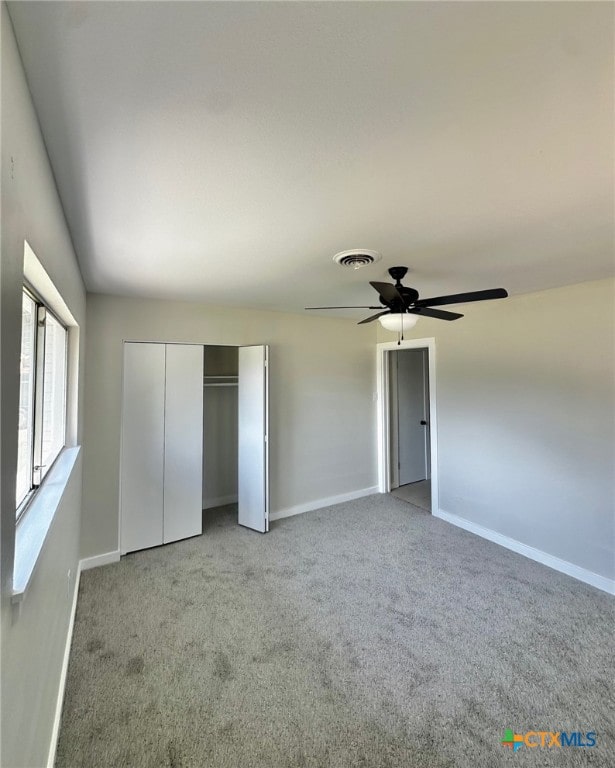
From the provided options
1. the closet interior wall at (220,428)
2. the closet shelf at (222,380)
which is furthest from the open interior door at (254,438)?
the closet interior wall at (220,428)

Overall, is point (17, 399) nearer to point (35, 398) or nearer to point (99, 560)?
point (35, 398)

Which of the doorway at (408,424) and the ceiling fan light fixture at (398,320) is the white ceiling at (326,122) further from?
the doorway at (408,424)

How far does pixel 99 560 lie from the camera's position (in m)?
3.04

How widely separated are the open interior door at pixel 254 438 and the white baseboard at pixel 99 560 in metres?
1.22

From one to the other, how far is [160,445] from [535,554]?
11.9 ft

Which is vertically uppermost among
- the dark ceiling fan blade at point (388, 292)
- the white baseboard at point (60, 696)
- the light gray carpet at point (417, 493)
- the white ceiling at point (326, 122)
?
the white ceiling at point (326, 122)

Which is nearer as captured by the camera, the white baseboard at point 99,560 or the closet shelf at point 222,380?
→ the white baseboard at point 99,560

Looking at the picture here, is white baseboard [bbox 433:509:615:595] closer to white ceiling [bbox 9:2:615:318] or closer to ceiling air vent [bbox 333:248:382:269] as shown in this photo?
white ceiling [bbox 9:2:615:318]

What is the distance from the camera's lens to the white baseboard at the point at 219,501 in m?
4.42

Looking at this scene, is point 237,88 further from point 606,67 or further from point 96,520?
point 96,520

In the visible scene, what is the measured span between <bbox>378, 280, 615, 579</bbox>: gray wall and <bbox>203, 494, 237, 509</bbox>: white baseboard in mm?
2630

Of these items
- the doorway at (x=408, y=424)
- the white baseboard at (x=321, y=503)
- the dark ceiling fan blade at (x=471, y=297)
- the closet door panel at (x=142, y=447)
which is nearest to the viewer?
the dark ceiling fan blade at (x=471, y=297)

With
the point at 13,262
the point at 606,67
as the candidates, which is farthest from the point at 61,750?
the point at 606,67

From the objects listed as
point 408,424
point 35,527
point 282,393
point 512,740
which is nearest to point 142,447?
point 282,393
